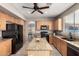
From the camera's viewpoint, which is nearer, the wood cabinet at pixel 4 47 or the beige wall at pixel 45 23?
the wood cabinet at pixel 4 47

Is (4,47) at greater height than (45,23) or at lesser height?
lesser

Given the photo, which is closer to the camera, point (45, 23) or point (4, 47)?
point (4, 47)

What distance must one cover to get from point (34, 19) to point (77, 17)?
5964 mm

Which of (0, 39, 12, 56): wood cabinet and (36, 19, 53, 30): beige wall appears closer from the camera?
(0, 39, 12, 56): wood cabinet

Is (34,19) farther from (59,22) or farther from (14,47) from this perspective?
(14,47)

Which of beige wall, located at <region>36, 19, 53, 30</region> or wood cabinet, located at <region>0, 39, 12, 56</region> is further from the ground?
beige wall, located at <region>36, 19, 53, 30</region>

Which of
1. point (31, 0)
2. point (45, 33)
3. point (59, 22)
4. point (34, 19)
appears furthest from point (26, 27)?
point (31, 0)

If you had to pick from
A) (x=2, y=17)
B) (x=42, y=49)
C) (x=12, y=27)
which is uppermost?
(x=2, y=17)

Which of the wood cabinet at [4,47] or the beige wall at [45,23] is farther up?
the beige wall at [45,23]

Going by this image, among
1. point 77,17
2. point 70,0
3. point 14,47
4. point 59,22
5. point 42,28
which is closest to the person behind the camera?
point 70,0

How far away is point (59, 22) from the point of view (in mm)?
8633

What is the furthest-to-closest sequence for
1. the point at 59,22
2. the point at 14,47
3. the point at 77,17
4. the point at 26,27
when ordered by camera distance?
1. the point at 26,27
2. the point at 59,22
3. the point at 14,47
4. the point at 77,17

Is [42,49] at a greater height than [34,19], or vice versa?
[34,19]

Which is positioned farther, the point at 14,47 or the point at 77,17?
the point at 14,47
